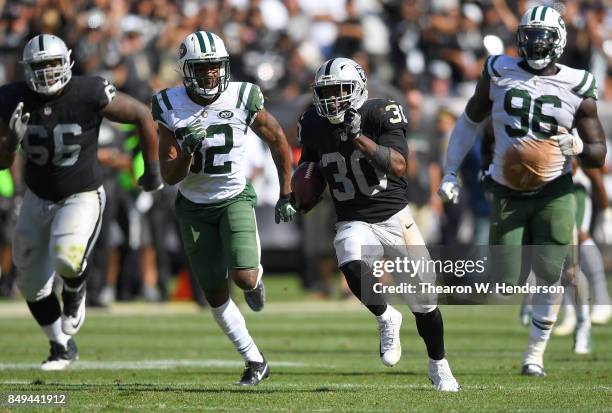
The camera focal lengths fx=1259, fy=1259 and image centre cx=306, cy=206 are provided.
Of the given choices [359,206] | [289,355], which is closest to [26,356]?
[289,355]

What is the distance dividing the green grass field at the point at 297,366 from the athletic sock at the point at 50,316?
0.28m

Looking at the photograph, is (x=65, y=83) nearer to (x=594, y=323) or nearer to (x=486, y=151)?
(x=486, y=151)

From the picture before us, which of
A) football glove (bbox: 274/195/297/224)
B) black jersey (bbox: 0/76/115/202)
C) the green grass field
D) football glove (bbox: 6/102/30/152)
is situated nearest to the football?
football glove (bbox: 274/195/297/224)

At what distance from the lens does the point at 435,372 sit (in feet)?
23.5

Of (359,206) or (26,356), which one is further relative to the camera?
Answer: (26,356)

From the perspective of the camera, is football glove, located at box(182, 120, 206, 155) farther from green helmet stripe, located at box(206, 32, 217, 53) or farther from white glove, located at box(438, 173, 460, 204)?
white glove, located at box(438, 173, 460, 204)

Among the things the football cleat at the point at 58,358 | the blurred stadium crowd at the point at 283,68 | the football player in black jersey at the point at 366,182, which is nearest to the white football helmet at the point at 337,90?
the football player in black jersey at the point at 366,182

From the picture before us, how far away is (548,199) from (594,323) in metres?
3.98

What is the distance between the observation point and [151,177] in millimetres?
8336

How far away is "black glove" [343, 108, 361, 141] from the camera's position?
680 centimetres

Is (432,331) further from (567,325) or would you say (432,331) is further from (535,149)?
→ (567,325)

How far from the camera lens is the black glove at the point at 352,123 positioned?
6.80 metres

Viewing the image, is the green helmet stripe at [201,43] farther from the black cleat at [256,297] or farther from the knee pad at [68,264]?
the knee pad at [68,264]

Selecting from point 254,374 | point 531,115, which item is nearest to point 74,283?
point 254,374
